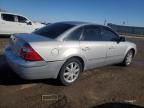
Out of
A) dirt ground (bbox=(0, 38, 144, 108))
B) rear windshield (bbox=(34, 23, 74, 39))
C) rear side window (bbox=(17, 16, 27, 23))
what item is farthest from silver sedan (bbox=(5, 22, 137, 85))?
rear side window (bbox=(17, 16, 27, 23))

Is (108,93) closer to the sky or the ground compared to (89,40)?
closer to the ground

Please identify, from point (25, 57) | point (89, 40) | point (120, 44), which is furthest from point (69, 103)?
point (120, 44)

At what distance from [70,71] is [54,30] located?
3.87ft

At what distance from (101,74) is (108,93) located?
1.54 metres

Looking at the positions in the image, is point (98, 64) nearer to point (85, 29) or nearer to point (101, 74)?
point (101, 74)

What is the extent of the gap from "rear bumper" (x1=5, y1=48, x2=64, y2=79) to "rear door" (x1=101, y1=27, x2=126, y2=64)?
196 cm

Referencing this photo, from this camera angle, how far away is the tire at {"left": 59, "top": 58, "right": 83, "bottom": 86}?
5.19 metres

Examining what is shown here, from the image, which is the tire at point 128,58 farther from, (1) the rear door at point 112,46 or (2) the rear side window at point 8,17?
(2) the rear side window at point 8,17

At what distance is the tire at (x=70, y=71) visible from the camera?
519 cm

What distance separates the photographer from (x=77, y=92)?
16.4 ft

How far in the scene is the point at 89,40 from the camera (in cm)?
582

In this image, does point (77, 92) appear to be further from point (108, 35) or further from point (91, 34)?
point (108, 35)

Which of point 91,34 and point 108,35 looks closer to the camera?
point 91,34

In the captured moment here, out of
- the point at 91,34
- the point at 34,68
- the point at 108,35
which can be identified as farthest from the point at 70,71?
the point at 108,35
